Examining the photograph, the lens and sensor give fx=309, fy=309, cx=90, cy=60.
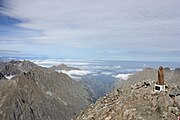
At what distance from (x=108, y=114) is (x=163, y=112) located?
10.4 metres

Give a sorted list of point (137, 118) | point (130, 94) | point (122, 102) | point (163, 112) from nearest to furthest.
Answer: point (137, 118) → point (163, 112) → point (122, 102) → point (130, 94)

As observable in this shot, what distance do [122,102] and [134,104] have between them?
128 inches

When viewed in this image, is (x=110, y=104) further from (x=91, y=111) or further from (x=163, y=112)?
(x=163, y=112)

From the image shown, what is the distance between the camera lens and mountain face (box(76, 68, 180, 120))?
55.9 metres

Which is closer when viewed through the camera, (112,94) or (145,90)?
(145,90)

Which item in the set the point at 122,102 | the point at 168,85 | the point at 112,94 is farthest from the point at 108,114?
the point at 168,85

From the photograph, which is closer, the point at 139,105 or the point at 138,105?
the point at 138,105

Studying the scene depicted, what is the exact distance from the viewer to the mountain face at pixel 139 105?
184 feet

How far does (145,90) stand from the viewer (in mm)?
66062

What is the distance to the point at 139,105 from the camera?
5850 centimetres

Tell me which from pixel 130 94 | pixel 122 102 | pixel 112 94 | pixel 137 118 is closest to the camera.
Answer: pixel 137 118

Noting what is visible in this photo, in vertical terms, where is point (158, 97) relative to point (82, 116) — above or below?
above

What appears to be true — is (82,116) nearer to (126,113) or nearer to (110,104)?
(110,104)

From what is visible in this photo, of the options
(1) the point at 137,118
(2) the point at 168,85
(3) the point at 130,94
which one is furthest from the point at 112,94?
(1) the point at 137,118
